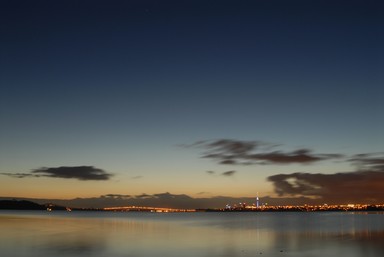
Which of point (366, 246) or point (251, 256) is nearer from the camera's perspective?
point (251, 256)

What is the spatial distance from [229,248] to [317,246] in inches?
298

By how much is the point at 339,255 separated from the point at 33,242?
25.0 meters

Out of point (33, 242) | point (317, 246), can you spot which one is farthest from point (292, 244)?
point (33, 242)

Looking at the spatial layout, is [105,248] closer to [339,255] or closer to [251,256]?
[251,256]

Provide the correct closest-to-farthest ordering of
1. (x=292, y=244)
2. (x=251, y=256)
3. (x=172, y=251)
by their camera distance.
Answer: (x=251, y=256) → (x=172, y=251) → (x=292, y=244)

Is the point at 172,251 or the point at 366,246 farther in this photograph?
the point at 366,246

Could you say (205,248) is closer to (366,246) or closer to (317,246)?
(317,246)

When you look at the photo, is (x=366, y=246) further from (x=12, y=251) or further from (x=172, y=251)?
(x=12, y=251)

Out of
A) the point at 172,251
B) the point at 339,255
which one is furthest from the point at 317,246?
the point at 172,251

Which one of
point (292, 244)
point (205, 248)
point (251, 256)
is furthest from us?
point (292, 244)

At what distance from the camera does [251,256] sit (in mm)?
31047

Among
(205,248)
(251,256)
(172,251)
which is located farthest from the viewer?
(205,248)

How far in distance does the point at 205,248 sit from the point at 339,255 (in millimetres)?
10265

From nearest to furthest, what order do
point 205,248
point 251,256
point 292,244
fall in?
point 251,256, point 205,248, point 292,244
